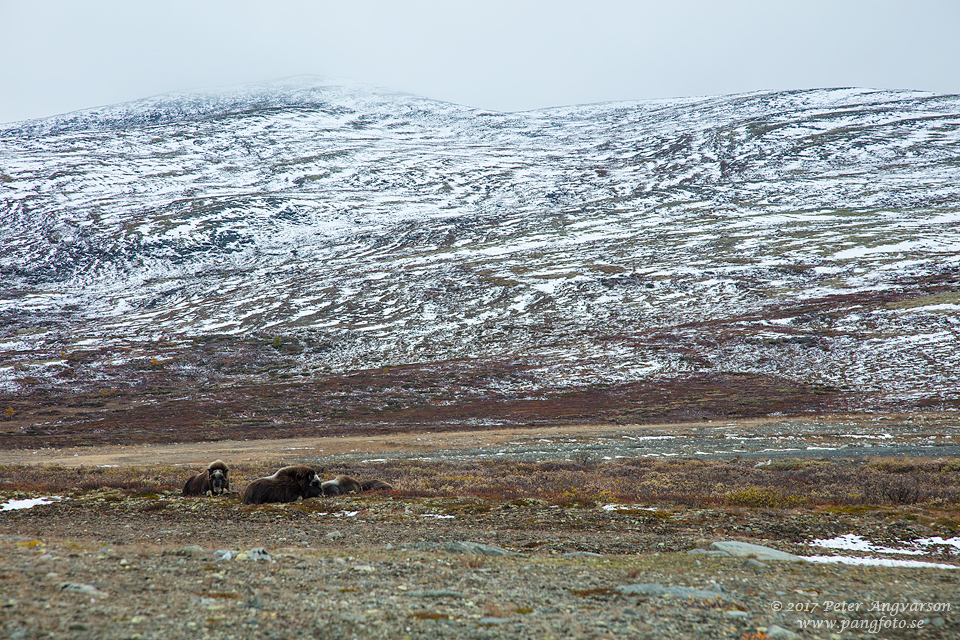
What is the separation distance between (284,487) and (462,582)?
10.2 meters

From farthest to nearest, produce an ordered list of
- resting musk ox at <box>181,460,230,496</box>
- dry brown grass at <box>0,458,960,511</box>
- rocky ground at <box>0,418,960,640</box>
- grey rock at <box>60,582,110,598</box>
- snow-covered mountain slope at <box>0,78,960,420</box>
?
1. snow-covered mountain slope at <box>0,78,960,420</box>
2. resting musk ox at <box>181,460,230,496</box>
3. dry brown grass at <box>0,458,960,511</box>
4. grey rock at <box>60,582,110,598</box>
5. rocky ground at <box>0,418,960,640</box>

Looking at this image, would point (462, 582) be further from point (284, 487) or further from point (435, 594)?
point (284, 487)

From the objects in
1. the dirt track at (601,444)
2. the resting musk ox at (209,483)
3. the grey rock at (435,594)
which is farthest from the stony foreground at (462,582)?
the dirt track at (601,444)

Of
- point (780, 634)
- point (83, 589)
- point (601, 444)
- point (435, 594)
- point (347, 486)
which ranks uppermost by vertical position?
point (83, 589)

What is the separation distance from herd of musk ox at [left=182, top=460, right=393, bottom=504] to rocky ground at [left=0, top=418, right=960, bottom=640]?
893 millimetres

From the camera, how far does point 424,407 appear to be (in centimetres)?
5559

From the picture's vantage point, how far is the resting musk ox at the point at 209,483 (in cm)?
1747

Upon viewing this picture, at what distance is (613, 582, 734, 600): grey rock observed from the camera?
23.0ft

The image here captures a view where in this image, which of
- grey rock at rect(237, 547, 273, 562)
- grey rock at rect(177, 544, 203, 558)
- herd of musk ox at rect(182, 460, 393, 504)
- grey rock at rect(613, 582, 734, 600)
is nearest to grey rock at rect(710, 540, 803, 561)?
grey rock at rect(613, 582, 734, 600)

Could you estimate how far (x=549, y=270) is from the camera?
110500 millimetres

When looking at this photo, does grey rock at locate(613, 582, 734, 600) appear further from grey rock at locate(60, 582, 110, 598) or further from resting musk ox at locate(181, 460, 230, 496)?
resting musk ox at locate(181, 460, 230, 496)

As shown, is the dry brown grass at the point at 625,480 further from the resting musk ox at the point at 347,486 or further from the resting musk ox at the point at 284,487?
the resting musk ox at the point at 284,487

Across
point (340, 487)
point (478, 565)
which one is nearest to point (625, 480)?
point (340, 487)

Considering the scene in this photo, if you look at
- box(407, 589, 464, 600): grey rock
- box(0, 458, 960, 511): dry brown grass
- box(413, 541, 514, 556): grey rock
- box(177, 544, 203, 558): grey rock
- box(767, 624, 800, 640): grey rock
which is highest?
box(767, 624, 800, 640): grey rock
